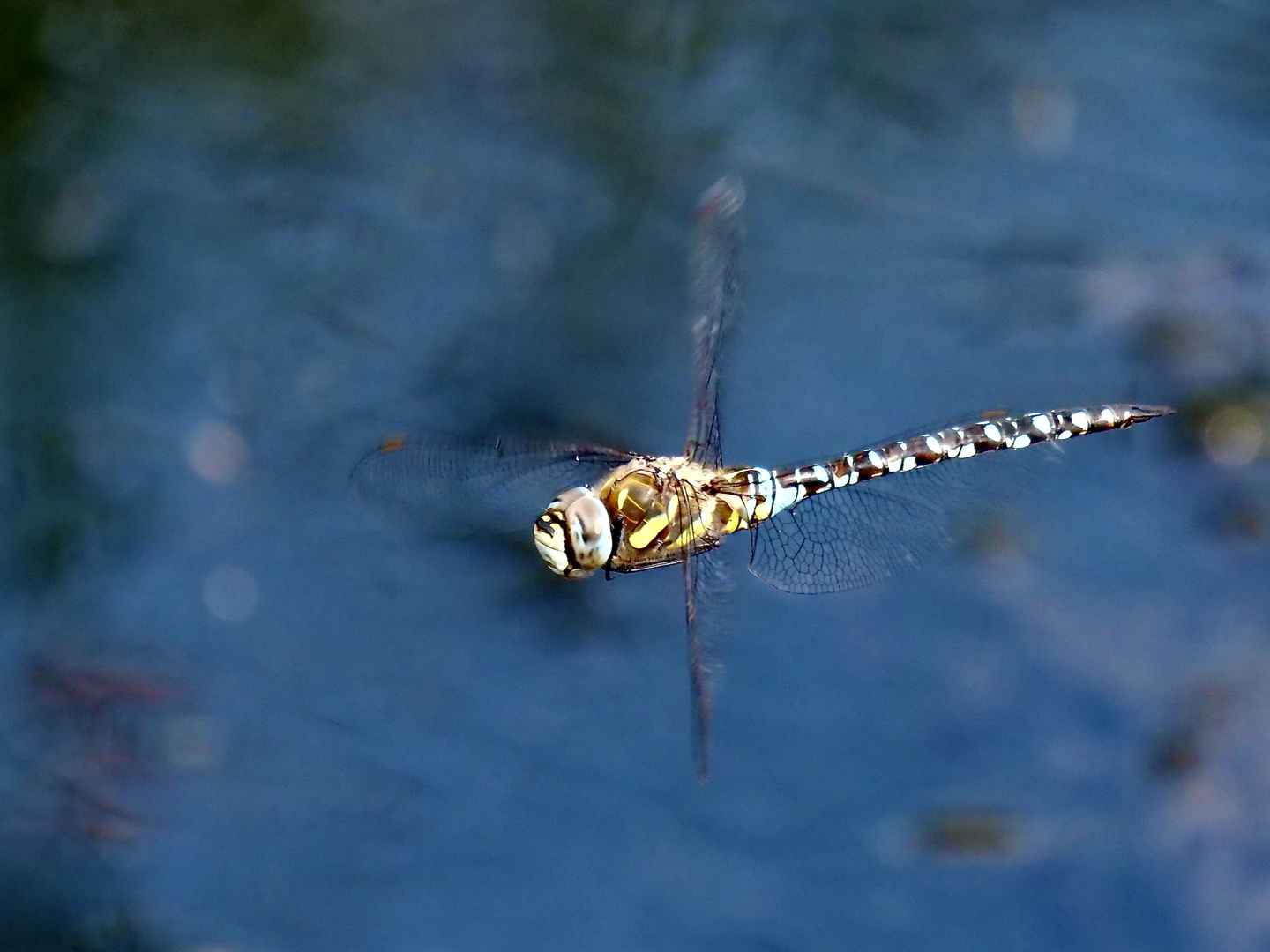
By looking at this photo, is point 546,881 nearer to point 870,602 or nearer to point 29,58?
point 870,602

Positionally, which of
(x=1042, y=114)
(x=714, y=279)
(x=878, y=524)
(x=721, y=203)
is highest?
(x=1042, y=114)

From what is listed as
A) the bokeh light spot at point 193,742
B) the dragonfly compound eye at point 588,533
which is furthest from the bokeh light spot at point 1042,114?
the bokeh light spot at point 193,742

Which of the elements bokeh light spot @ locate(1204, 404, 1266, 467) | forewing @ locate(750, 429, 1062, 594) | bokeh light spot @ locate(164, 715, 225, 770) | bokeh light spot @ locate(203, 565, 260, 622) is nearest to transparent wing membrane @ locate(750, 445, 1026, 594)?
forewing @ locate(750, 429, 1062, 594)

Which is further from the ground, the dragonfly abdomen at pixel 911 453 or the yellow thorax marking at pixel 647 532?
the dragonfly abdomen at pixel 911 453

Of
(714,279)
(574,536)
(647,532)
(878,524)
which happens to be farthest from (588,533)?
(878,524)

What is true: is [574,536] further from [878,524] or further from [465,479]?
[878,524]

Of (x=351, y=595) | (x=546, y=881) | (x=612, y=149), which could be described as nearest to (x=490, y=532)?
(x=351, y=595)

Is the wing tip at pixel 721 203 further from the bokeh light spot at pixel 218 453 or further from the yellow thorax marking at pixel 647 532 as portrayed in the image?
the bokeh light spot at pixel 218 453
